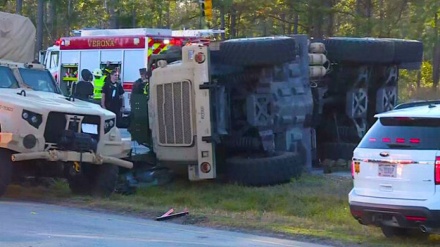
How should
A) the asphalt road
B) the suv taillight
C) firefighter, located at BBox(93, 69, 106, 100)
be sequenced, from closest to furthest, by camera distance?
the suv taillight, the asphalt road, firefighter, located at BBox(93, 69, 106, 100)

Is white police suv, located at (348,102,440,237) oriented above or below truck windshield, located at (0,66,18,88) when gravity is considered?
below

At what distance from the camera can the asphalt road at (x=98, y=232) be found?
9.71m

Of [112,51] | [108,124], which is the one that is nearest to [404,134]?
[108,124]

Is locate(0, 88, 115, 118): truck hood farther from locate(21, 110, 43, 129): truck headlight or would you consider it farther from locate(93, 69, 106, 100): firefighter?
locate(93, 69, 106, 100): firefighter

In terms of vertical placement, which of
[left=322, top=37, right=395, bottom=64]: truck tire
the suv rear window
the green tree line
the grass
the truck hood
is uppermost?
the green tree line

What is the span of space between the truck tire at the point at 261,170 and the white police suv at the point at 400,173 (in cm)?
444

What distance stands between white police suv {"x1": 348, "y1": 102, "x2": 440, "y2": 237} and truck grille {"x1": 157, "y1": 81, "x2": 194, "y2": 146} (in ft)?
16.3

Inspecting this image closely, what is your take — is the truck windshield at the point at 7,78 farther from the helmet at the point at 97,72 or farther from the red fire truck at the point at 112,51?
the helmet at the point at 97,72

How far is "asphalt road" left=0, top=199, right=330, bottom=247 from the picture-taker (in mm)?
9711

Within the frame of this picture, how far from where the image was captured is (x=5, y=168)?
42.4ft

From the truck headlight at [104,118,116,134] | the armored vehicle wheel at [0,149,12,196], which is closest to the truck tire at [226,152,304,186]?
the truck headlight at [104,118,116,134]

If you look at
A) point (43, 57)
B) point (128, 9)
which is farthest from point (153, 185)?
point (128, 9)

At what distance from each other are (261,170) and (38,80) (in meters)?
3.98

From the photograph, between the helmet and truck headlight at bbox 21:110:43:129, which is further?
the helmet
